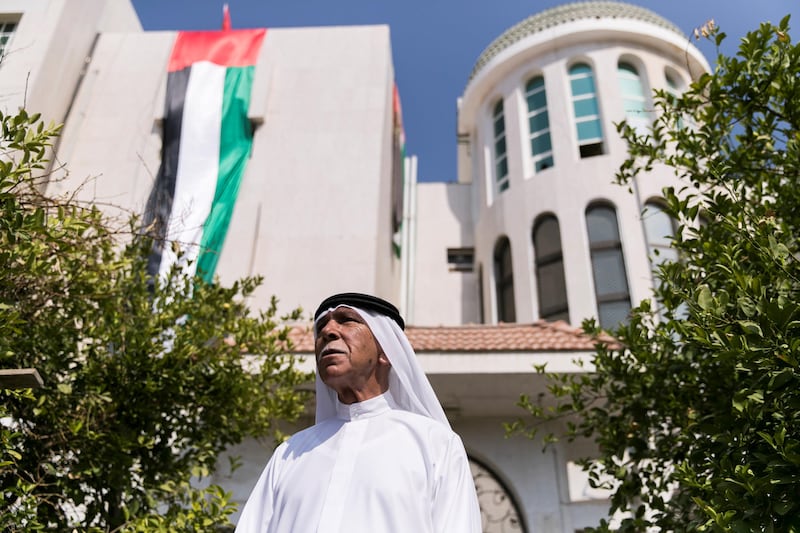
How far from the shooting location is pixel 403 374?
3080 millimetres

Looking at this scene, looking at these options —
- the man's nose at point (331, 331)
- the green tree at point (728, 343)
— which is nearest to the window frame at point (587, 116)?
the green tree at point (728, 343)

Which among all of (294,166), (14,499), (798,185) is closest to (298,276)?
(294,166)

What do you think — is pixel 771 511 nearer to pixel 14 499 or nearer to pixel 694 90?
pixel 694 90

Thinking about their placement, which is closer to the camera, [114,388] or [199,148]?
[114,388]

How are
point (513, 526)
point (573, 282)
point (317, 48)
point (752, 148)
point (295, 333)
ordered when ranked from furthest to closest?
1. point (317, 48)
2. point (573, 282)
3. point (295, 333)
4. point (513, 526)
5. point (752, 148)

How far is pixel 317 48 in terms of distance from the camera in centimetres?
1508

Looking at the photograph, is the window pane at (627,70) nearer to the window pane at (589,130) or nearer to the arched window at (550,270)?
the window pane at (589,130)

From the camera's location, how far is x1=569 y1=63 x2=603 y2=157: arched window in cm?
1435

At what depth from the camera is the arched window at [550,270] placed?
41.6ft

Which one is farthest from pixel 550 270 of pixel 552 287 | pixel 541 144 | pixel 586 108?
pixel 586 108

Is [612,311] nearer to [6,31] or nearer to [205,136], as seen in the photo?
[205,136]

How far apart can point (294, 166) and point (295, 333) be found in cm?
461

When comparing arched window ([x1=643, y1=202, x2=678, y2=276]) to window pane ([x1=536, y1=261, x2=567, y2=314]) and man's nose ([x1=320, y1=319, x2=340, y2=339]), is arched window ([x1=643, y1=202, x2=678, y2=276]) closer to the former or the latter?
window pane ([x1=536, y1=261, x2=567, y2=314])

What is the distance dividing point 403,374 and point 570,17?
14711mm
